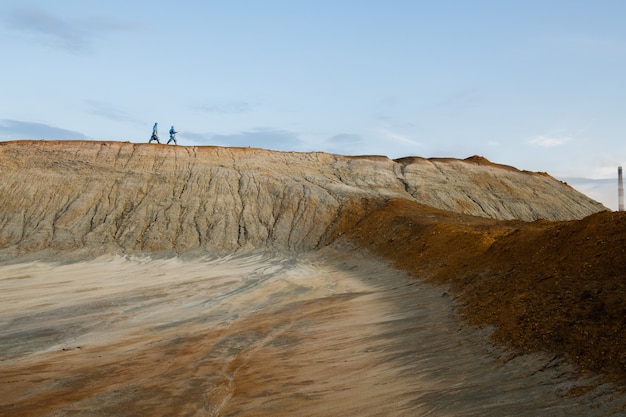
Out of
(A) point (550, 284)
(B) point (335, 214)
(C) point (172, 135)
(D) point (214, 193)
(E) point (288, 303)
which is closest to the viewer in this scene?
(A) point (550, 284)

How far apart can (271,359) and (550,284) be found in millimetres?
5857

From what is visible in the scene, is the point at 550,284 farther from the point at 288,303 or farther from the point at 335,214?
the point at 335,214

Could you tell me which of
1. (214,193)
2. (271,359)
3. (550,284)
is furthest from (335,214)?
(550,284)

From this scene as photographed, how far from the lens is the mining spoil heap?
8562 millimetres

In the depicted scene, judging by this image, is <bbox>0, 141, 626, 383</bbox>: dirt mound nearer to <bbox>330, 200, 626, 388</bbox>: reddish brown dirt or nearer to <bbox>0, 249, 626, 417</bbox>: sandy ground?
<bbox>330, 200, 626, 388</bbox>: reddish brown dirt

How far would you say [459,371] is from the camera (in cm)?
904

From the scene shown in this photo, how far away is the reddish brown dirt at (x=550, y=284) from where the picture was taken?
26.9 ft

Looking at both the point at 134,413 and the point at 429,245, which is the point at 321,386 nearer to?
the point at 134,413

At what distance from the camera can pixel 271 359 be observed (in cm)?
1177

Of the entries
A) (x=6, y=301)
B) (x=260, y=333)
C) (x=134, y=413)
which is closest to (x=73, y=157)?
(x=6, y=301)

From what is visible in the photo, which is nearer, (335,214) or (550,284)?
(550,284)

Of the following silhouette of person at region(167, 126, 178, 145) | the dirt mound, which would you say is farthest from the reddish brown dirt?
silhouette of person at region(167, 126, 178, 145)

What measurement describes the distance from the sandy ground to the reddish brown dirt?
0.46m

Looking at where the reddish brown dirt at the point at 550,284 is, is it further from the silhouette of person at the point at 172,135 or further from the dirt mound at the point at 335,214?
the silhouette of person at the point at 172,135
